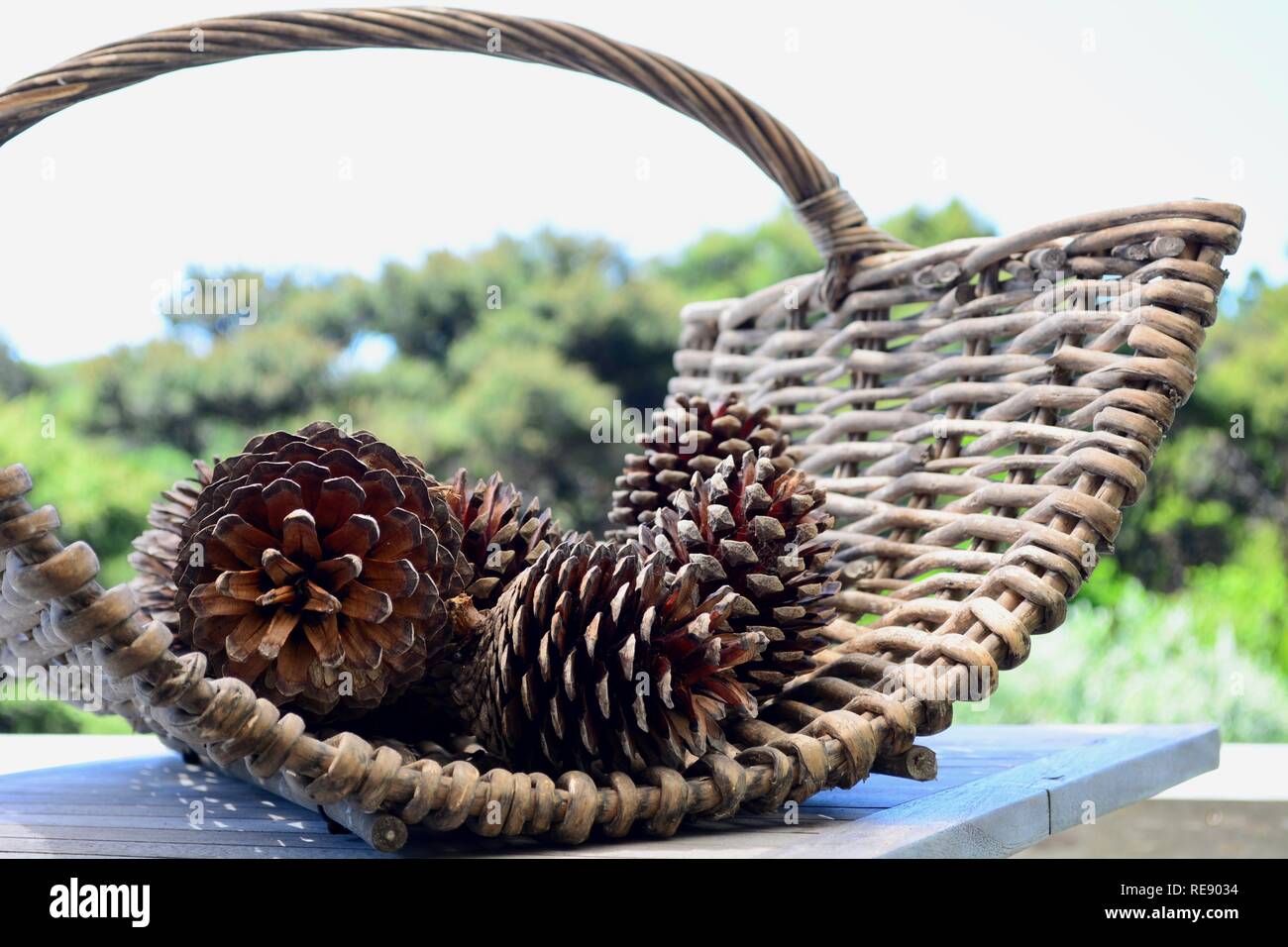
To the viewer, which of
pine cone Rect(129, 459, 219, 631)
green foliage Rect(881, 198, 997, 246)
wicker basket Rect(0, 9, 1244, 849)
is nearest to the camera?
wicker basket Rect(0, 9, 1244, 849)

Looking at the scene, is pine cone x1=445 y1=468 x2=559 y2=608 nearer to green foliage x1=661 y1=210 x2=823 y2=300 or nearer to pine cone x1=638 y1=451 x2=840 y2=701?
pine cone x1=638 y1=451 x2=840 y2=701

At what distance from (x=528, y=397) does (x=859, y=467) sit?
11.4ft

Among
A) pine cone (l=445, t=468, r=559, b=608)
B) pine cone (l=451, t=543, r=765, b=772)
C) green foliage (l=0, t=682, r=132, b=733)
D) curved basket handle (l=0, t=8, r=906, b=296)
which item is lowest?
green foliage (l=0, t=682, r=132, b=733)

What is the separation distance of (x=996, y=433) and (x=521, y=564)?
0.32m

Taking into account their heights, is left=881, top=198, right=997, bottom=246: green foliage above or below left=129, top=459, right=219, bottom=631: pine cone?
above

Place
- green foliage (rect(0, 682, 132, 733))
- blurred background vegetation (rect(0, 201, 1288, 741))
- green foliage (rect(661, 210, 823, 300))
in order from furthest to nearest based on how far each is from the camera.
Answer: green foliage (rect(661, 210, 823, 300))
blurred background vegetation (rect(0, 201, 1288, 741))
green foliage (rect(0, 682, 132, 733))

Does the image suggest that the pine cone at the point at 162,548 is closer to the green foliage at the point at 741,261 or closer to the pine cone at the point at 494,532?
the pine cone at the point at 494,532

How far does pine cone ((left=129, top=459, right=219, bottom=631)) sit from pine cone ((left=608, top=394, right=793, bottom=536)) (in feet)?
0.87

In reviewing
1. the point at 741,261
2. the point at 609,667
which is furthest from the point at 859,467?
the point at 741,261

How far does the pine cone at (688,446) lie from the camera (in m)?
0.74

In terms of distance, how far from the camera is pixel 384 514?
519mm

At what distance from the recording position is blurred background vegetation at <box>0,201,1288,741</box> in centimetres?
341

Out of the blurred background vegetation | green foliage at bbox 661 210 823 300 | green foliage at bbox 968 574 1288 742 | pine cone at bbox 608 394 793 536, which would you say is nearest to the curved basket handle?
pine cone at bbox 608 394 793 536
